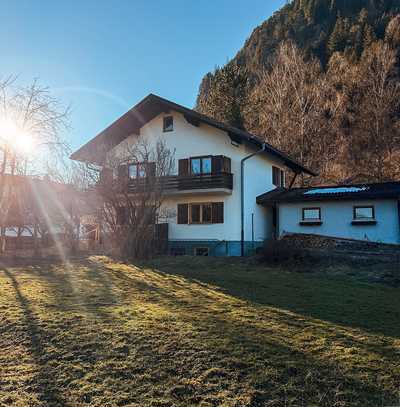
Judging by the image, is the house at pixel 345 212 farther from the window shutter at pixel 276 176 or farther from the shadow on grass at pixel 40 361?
the shadow on grass at pixel 40 361

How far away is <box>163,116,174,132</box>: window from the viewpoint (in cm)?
2289

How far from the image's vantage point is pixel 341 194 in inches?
762

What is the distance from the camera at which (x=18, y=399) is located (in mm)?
3736

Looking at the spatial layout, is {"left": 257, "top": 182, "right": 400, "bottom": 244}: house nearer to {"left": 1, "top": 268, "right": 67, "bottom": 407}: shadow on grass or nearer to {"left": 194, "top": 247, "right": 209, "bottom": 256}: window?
{"left": 194, "top": 247, "right": 209, "bottom": 256}: window

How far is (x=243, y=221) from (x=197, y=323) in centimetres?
1474

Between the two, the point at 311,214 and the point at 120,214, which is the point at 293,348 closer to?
the point at 120,214

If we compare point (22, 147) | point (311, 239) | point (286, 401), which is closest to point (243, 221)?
point (311, 239)

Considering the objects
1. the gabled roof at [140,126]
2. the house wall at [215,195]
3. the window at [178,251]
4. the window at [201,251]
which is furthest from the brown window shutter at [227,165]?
the window at [178,251]

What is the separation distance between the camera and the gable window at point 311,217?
66.2 ft

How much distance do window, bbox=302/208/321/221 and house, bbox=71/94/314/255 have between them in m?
2.90

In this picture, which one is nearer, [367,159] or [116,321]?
[116,321]

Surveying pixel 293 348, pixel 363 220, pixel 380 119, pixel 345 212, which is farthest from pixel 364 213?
pixel 380 119

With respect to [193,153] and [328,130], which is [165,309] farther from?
[328,130]

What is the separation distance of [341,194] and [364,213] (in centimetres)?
147
